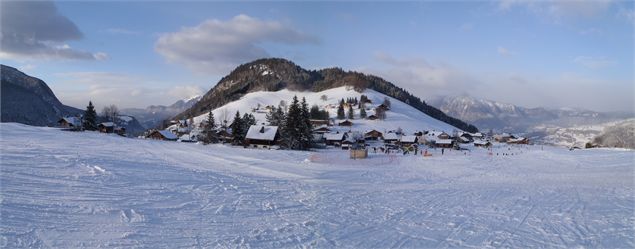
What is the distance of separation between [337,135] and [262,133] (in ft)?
105

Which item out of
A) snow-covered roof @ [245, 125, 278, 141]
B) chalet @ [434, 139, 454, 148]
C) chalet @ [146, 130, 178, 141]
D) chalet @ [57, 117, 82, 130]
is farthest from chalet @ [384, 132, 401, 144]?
chalet @ [57, 117, 82, 130]

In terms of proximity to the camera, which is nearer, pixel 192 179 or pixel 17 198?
pixel 17 198

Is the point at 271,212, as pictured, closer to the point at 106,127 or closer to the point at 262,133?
the point at 262,133

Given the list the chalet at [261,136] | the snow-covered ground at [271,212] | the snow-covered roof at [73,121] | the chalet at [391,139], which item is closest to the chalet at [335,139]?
the chalet at [391,139]

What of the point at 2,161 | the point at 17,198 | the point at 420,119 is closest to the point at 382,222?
the point at 17,198

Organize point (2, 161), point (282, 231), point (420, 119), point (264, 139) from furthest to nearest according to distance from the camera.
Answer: point (420, 119), point (264, 139), point (2, 161), point (282, 231)

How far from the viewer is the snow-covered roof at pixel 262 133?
64.4m

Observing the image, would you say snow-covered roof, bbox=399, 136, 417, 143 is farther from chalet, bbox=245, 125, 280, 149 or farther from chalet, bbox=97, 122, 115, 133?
chalet, bbox=97, 122, 115, 133

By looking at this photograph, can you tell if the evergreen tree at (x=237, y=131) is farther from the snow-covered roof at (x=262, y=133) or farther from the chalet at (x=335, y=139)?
the chalet at (x=335, y=139)

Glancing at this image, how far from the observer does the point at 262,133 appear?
6525cm

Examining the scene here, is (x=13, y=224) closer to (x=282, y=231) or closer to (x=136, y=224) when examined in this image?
(x=136, y=224)

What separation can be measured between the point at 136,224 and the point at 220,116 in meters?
173

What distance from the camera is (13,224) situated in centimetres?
1012

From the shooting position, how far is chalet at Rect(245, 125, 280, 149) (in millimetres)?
64375
